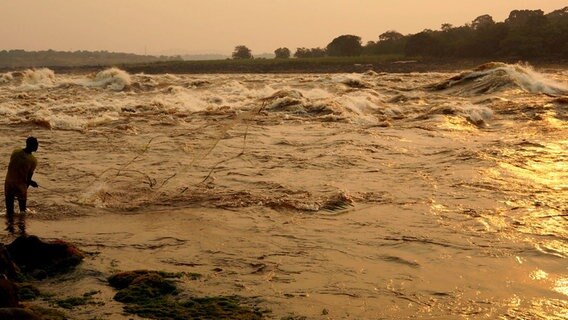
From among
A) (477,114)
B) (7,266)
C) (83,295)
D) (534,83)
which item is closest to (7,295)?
(83,295)

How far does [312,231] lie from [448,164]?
512 centimetres

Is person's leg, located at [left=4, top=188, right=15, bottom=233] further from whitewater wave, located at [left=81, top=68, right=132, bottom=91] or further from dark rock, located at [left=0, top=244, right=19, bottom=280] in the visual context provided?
whitewater wave, located at [left=81, top=68, right=132, bottom=91]

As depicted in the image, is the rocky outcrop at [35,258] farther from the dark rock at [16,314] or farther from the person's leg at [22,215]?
the person's leg at [22,215]

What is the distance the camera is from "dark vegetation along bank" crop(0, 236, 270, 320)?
16.9 feet

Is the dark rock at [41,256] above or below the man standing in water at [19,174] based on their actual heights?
below

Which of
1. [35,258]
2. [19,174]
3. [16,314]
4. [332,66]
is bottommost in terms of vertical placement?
[35,258]

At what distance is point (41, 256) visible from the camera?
634 cm

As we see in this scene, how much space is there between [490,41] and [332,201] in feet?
142

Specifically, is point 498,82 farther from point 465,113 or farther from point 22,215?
point 22,215

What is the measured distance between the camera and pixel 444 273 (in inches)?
→ 249

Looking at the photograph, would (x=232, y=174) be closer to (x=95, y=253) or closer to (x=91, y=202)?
(x=91, y=202)

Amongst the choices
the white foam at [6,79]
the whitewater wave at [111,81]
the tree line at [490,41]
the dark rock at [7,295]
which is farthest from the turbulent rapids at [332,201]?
the tree line at [490,41]

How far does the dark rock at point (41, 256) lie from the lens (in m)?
6.21

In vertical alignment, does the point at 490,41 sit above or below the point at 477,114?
above
